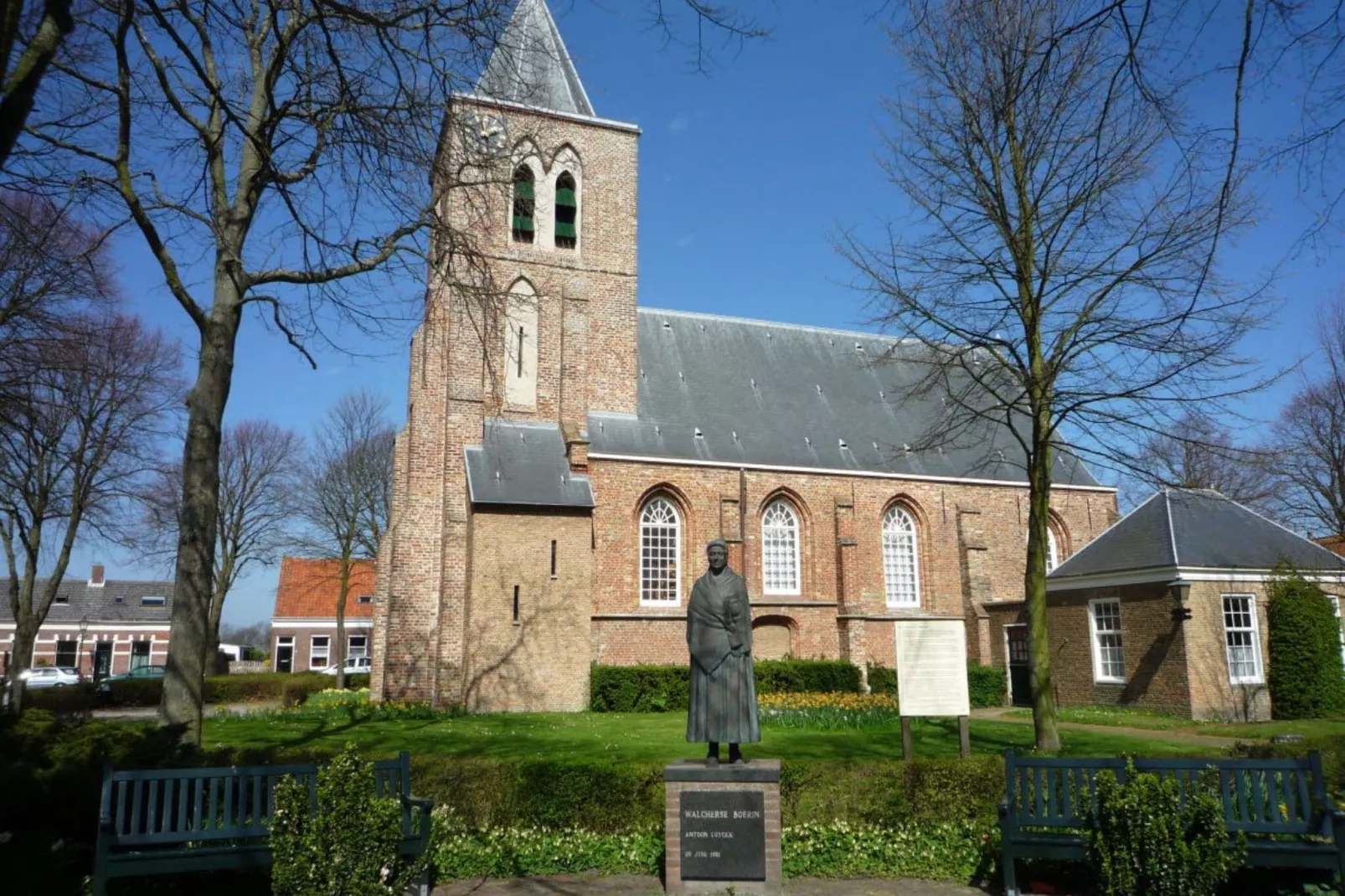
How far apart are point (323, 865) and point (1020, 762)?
503cm

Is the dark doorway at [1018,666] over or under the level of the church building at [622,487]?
under

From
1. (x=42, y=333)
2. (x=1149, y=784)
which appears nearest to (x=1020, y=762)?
(x=1149, y=784)

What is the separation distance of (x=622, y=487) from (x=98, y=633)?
42.5 m

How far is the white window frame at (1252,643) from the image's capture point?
63.5 ft

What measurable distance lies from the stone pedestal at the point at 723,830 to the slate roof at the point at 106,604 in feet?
177

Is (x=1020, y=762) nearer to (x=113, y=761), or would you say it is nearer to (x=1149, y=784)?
(x=1149, y=784)

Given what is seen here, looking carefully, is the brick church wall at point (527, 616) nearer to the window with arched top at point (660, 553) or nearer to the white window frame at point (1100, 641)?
the window with arched top at point (660, 553)

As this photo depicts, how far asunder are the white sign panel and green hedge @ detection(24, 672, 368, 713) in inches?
830

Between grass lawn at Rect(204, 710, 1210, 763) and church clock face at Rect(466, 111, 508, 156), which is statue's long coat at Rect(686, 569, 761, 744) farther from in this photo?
church clock face at Rect(466, 111, 508, 156)

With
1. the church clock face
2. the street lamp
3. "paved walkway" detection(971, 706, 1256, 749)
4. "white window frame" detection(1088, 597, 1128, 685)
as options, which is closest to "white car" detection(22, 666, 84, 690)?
the street lamp

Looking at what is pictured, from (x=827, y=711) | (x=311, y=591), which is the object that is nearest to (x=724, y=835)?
(x=827, y=711)

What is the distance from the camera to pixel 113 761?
22.4ft

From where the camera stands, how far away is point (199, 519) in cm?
939

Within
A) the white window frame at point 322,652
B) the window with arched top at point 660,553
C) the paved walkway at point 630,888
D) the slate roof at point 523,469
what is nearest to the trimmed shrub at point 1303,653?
the window with arched top at point 660,553
